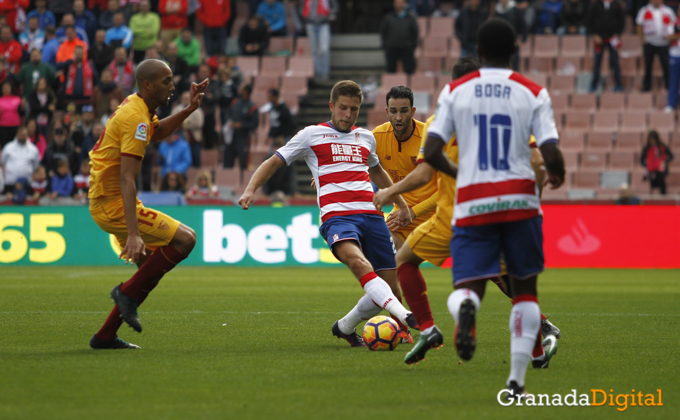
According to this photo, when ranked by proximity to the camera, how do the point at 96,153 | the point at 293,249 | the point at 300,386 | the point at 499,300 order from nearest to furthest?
the point at 300,386 < the point at 96,153 < the point at 499,300 < the point at 293,249

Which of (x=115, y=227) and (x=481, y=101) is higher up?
(x=481, y=101)

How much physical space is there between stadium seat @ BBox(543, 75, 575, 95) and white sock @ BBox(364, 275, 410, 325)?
16.4m

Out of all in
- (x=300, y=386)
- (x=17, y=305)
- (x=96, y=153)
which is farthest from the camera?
(x=17, y=305)

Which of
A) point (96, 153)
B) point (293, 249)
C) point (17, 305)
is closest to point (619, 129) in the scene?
point (293, 249)

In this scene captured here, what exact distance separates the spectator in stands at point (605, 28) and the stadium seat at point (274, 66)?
7.90 meters

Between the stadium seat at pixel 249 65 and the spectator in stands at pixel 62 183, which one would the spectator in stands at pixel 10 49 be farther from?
the stadium seat at pixel 249 65

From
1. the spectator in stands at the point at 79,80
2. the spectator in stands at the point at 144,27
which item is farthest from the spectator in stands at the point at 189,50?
the spectator in stands at the point at 79,80

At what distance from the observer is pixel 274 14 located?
75.6ft

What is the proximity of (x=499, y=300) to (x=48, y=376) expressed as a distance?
7.51 m

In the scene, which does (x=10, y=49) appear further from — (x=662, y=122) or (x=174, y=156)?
(x=662, y=122)

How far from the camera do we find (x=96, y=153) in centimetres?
662

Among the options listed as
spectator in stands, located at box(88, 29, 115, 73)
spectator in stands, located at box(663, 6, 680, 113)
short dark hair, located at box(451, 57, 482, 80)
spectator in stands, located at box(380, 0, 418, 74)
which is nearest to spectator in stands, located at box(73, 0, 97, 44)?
spectator in stands, located at box(88, 29, 115, 73)

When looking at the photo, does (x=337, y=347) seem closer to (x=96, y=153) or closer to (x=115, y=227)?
(x=115, y=227)

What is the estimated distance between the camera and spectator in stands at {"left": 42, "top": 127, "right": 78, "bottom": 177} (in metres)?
19.1
